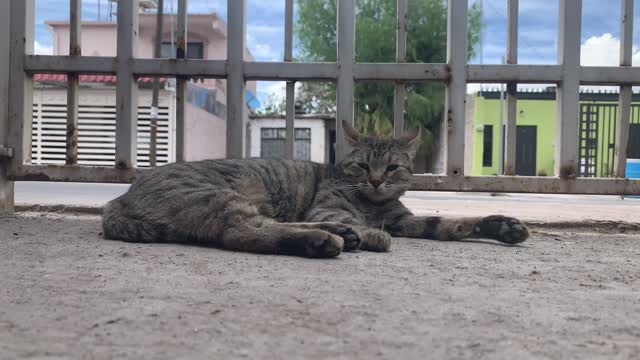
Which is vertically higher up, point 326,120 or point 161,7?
point 161,7

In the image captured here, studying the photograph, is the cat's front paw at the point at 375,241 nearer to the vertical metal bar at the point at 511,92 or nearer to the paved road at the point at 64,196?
the vertical metal bar at the point at 511,92

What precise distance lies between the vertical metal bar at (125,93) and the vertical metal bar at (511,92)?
8.63 feet

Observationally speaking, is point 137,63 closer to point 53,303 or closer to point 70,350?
point 53,303

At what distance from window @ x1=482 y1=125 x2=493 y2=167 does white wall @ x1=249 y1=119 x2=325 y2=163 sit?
20.7 feet

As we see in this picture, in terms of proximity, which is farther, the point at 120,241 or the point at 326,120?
the point at 326,120

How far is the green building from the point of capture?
19.1 m

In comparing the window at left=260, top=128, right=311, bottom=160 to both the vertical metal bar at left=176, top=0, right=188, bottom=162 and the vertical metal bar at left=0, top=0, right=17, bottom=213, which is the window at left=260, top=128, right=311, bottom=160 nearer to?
the vertical metal bar at left=176, top=0, right=188, bottom=162

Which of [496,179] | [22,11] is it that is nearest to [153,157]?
[22,11]

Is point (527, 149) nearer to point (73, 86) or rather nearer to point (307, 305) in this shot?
point (73, 86)

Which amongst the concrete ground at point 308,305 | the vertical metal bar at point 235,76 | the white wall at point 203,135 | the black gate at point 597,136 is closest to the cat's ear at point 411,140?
the vertical metal bar at point 235,76

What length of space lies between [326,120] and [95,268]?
71.5 ft

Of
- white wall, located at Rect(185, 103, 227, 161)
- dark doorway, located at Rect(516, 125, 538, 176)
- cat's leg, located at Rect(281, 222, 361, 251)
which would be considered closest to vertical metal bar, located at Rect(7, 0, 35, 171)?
cat's leg, located at Rect(281, 222, 361, 251)

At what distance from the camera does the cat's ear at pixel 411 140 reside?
3.98m

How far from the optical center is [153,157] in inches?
677
